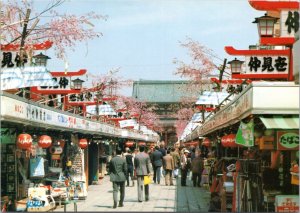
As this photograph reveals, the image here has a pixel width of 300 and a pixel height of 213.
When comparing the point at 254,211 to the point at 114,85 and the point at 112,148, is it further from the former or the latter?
the point at 114,85

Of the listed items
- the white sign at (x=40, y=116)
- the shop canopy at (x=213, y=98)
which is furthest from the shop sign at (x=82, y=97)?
the shop canopy at (x=213, y=98)

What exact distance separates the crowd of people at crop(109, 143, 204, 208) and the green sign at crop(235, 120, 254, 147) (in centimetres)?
624

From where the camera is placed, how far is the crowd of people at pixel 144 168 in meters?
16.8

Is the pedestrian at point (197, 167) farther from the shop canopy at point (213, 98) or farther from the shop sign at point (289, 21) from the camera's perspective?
the shop sign at point (289, 21)

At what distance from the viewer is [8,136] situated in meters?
15.5

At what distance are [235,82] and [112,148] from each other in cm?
1618

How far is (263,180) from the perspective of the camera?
41.6 feet

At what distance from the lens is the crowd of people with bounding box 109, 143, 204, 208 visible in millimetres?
16781

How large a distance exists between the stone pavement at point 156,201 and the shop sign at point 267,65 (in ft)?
14.6

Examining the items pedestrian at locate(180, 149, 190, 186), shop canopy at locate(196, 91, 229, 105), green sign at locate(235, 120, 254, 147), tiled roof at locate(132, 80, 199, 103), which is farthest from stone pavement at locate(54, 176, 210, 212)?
tiled roof at locate(132, 80, 199, 103)

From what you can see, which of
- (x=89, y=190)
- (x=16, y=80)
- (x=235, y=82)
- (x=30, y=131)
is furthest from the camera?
(x=235, y=82)

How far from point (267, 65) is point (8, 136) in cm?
765

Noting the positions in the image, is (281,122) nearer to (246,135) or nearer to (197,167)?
(246,135)

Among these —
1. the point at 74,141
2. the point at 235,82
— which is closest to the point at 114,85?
the point at 235,82
